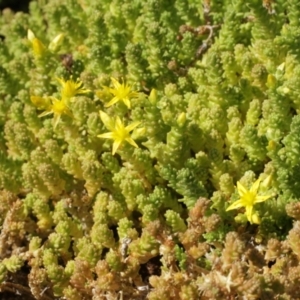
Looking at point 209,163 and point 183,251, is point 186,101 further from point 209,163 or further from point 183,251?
point 183,251

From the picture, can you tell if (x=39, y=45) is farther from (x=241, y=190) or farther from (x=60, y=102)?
(x=241, y=190)

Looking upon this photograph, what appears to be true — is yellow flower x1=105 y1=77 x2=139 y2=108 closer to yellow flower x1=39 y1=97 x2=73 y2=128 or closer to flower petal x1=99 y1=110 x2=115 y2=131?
flower petal x1=99 y1=110 x2=115 y2=131

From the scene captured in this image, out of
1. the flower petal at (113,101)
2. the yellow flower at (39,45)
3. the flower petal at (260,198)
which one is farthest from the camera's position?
the yellow flower at (39,45)

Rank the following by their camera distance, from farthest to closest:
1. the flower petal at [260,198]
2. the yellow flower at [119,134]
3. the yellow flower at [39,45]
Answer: the yellow flower at [39,45] → the yellow flower at [119,134] → the flower petal at [260,198]

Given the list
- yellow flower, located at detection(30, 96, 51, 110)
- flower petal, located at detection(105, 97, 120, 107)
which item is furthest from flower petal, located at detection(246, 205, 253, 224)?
yellow flower, located at detection(30, 96, 51, 110)

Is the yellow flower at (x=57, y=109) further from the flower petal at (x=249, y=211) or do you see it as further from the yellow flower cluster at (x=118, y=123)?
the flower petal at (x=249, y=211)

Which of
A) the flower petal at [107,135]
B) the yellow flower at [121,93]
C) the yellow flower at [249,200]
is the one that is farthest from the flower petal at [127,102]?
the yellow flower at [249,200]

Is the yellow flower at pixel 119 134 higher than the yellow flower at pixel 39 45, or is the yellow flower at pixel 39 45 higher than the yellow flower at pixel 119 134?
the yellow flower at pixel 39 45

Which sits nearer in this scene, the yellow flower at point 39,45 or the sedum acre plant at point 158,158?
the sedum acre plant at point 158,158

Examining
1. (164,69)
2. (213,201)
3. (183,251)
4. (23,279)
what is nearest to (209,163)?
(213,201)

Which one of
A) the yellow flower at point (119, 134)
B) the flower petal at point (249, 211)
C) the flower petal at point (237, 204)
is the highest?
the yellow flower at point (119, 134)
